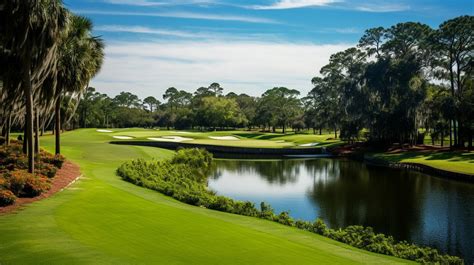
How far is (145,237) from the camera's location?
1234cm

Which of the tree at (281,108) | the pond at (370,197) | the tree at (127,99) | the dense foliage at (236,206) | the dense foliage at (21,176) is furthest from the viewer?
the tree at (127,99)

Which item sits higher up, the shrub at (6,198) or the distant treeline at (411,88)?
the distant treeline at (411,88)

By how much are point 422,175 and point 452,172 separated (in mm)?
2824

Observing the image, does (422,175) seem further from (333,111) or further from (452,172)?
(333,111)

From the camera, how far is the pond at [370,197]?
64.5 feet

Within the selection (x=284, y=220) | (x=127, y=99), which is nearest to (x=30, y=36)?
(x=284, y=220)

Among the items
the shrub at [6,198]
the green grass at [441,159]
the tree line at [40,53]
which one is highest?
the tree line at [40,53]

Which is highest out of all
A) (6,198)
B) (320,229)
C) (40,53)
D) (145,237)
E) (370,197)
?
(40,53)

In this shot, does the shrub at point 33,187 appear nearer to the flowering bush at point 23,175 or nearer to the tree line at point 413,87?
the flowering bush at point 23,175

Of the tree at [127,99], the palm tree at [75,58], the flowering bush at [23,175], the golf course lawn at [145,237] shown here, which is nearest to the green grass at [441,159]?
the golf course lawn at [145,237]

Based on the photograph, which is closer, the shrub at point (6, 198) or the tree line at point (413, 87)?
the shrub at point (6, 198)

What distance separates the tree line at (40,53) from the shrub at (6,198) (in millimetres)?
4828

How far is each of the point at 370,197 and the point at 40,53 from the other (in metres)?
21.1

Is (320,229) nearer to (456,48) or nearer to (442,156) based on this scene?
(442,156)
